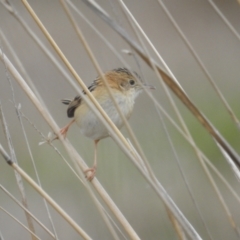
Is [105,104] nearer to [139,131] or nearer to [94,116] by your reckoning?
[94,116]

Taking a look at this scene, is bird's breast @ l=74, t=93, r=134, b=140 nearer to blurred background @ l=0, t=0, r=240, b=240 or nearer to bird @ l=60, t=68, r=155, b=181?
bird @ l=60, t=68, r=155, b=181

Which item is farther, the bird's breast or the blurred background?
the blurred background

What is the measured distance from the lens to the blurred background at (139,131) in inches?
301

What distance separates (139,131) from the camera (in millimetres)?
9727

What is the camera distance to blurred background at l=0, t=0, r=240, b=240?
764cm

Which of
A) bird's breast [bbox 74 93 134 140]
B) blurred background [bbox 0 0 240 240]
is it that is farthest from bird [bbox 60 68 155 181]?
blurred background [bbox 0 0 240 240]

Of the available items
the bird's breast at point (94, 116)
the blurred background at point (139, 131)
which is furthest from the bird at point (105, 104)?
the blurred background at point (139, 131)

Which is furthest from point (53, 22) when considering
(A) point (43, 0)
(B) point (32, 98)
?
(B) point (32, 98)

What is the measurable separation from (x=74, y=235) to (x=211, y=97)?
4.23 m

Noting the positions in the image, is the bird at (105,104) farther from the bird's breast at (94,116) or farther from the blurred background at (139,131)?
the blurred background at (139,131)

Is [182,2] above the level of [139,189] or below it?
above

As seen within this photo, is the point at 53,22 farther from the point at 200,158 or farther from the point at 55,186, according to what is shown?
the point at 200,158

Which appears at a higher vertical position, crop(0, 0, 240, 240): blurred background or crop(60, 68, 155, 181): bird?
crop(60, 68, 155, 181): bird

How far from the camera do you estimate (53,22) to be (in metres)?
12.2
